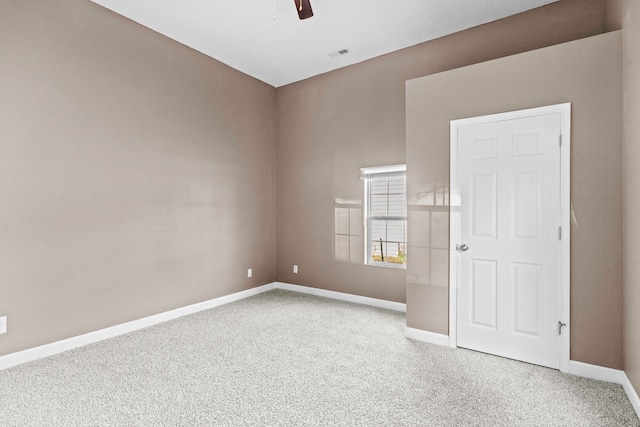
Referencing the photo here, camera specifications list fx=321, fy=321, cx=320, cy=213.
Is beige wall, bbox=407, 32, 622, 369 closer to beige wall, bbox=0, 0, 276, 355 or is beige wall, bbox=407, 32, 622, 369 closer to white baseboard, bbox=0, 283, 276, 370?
beige wall, bbox=0, 0, 276, 355

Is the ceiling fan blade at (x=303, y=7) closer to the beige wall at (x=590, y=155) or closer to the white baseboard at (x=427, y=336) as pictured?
the beige wall at (x=590, y=155)

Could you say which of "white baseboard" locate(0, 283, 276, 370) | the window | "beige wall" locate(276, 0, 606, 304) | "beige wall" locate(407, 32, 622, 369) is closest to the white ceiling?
"beige wall" locate(276, 0, 606, 304)

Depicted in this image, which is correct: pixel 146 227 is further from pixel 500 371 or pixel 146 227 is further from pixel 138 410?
pixel 500 371

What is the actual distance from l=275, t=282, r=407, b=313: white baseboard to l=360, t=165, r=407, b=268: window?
50 cm

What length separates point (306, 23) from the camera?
142 inches

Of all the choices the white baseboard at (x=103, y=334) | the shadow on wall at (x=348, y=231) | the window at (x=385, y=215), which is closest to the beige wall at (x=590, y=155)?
the window at (x=385, y=215)

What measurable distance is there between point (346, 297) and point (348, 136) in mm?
2328

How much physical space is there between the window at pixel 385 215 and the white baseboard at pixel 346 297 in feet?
1.65

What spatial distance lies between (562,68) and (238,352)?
3.66m

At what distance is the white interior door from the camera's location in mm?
2627

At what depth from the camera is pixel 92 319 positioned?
124 inches

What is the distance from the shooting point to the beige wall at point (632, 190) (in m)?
2.11

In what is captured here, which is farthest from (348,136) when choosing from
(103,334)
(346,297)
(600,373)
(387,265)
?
(103,334)

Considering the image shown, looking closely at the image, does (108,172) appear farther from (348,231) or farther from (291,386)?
(348,231)
